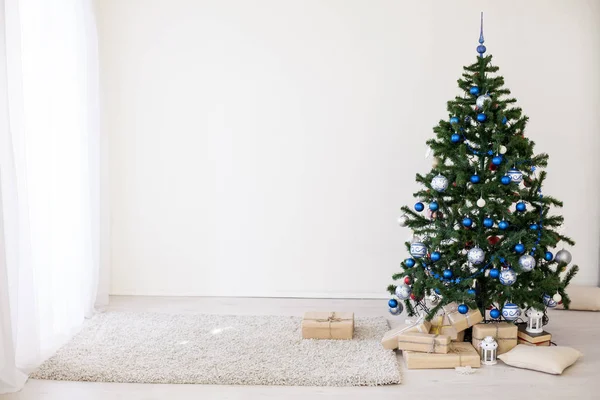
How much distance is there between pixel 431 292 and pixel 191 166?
2.01m

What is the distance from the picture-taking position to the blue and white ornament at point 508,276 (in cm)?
347

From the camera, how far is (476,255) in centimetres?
349

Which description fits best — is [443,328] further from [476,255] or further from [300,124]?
[300,124]

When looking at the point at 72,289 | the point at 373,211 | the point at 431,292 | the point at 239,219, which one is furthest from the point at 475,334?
the point at 72,289

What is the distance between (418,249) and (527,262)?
544mm

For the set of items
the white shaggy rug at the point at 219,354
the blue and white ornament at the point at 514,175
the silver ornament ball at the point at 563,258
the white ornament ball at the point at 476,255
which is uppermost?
the blue and white ornament at the point at 514,175

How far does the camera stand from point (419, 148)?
4.83m

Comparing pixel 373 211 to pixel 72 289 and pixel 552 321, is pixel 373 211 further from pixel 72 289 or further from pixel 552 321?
pixel 72 289

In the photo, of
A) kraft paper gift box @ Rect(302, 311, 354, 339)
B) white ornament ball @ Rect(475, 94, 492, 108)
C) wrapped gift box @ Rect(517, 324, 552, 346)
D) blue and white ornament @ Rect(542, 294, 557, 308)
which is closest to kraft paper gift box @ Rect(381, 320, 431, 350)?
kraft paper gift box @ Rect(302, 311, 354, 339)

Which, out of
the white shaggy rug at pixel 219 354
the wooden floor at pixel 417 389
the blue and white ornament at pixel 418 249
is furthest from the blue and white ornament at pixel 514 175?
the white shaggy rug at pixel 219 354

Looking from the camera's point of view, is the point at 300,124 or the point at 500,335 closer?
the point at 500,335

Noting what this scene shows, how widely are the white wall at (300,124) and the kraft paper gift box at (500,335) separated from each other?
1397 mm

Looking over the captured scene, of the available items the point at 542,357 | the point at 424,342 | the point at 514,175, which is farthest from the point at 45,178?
the point at 542,357

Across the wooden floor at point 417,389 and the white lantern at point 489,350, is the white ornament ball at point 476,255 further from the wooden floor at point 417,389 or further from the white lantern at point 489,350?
the wooden floor at point 417,389
